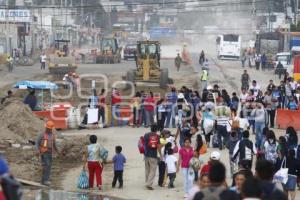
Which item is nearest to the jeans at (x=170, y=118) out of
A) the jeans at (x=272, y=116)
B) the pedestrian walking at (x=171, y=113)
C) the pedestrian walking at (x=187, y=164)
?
the pedestrian walking at (x=171, y=113)

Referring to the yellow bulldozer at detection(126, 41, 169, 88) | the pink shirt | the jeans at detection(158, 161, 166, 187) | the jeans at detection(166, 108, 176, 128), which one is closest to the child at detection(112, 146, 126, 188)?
the jeans at detection(158, 161, 166, 187)

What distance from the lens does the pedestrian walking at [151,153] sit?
17.3 m

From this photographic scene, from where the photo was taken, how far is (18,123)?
24781mm

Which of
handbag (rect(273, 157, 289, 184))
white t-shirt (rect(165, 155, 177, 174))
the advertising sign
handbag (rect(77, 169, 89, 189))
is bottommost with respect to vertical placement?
handbag (rect(77, 169, 89, 189))

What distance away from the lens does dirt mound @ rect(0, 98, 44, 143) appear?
78.7ft

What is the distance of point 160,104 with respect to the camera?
2762 cm

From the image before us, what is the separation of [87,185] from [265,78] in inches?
1419

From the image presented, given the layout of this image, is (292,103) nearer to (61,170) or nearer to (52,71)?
(61,170)

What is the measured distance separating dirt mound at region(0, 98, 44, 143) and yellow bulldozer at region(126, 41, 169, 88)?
18.5m

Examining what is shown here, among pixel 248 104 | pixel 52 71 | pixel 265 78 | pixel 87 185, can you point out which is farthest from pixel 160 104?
pixel 52 71

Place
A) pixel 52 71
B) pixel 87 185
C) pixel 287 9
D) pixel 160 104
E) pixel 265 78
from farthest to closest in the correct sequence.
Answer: pixel 287 9
pixel 52 71
pixel 265 78
pixel 160 104
pixel 87 185

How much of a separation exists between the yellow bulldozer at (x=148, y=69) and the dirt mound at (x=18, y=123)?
18483 millimetres

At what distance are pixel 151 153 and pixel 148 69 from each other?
27.5 meters

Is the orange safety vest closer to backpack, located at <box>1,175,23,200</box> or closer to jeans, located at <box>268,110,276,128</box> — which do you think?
backpack, located at <box>1,175,23,200</box>
